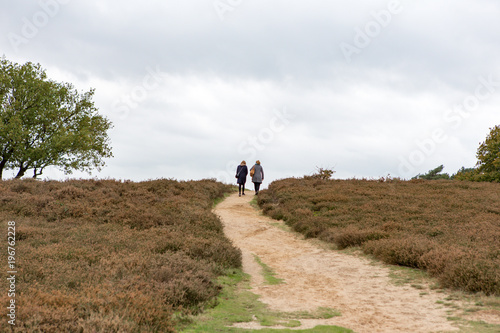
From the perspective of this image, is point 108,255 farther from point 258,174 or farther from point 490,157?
point 490,157

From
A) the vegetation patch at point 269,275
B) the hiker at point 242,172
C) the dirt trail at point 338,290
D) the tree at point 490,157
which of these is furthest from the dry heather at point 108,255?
the tree at point 490,157

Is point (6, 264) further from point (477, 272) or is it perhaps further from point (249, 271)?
point (477, 272)

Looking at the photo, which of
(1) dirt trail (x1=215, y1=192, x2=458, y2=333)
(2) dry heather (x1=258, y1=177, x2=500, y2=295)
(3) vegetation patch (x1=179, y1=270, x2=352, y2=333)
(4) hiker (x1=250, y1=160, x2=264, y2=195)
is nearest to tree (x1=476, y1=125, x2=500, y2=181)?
(2) dry heather (x1=258, y1=177, x2=500, y2=295)

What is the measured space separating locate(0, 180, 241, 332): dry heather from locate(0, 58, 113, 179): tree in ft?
34.9

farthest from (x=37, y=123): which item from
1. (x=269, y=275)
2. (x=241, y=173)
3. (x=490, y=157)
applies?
(x=490, y=157)

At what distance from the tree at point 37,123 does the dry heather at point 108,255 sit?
10625mm

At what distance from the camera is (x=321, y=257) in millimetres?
13211

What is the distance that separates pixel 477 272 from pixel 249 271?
19.6 feet

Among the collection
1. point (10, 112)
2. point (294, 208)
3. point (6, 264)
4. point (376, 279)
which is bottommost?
point (376, 279)

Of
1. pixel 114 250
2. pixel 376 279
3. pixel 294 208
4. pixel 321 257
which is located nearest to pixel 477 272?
pixel 376 279

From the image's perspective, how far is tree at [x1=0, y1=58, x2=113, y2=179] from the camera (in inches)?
1193

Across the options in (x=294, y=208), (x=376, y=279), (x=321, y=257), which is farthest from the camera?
(x=294, y=208)

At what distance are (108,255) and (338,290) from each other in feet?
19.7

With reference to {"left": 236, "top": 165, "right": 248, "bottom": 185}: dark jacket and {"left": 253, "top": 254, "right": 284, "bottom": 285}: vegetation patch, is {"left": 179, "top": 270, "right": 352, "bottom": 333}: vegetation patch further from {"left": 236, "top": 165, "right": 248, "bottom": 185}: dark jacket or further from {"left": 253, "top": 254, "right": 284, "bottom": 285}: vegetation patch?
{"left": 236, "top": 165, "right": 248, "bottom": 185}: dark jacket
